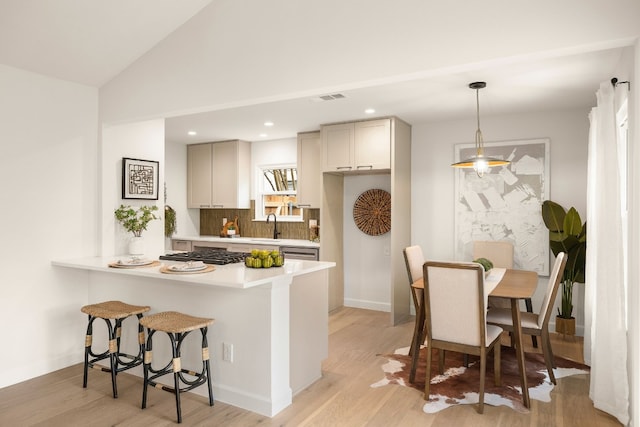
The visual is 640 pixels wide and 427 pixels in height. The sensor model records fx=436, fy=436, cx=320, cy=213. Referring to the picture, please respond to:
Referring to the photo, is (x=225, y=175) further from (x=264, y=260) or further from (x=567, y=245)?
(x=567, y=245)

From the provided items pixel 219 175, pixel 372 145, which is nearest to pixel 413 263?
pixel 372 145

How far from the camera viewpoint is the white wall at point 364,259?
222 inches

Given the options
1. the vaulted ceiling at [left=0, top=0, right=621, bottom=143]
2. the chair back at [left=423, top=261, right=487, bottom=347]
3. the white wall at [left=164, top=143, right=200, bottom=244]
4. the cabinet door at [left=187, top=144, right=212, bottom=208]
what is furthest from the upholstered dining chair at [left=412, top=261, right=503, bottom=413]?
the white wall at [left=164, top=143, right=200, bottom=244]

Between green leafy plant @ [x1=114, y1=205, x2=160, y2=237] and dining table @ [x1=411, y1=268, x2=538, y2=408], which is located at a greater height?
green leafy plant @ [x1=114, y1=205, x2=160, y2=237]

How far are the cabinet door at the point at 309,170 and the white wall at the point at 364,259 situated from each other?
1.47ft

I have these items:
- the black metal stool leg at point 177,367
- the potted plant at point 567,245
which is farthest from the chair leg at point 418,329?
the potted plant at point 567,245

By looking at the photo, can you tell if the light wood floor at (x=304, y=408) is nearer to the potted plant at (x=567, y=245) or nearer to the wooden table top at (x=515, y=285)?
the wooden table top at (x=515, y=285)

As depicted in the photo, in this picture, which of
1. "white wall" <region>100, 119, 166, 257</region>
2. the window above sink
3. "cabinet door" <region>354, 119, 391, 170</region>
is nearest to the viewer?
"white wall" <region>100, 119, 166, 257</region>

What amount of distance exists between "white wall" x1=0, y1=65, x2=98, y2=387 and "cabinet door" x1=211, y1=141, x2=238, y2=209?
2.68m

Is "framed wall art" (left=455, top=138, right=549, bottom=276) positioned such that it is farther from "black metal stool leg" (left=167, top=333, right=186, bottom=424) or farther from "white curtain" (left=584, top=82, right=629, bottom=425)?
"black metal stool leg" (left=167, top=333, right=186, bottom=424)

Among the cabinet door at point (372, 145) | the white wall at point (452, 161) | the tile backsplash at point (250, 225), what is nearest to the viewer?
the white wall at point (452, 161)

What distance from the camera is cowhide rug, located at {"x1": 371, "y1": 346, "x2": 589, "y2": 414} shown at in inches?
119

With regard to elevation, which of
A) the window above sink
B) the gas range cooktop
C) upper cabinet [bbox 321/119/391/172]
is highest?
upper cabinet [bbox 321/119/391/172]

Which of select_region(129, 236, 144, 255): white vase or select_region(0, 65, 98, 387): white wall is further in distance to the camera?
select_region(129, 236, 144, 255): white vase
